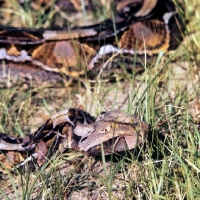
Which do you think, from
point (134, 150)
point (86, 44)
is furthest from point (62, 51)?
point (134, 150)

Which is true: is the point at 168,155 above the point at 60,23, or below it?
below

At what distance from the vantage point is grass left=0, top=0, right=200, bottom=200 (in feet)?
13.9

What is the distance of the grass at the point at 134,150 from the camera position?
4223 mm

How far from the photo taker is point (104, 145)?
458 cm

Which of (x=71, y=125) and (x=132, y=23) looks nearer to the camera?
(x=71, y=125)

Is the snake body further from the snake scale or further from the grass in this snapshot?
the grass

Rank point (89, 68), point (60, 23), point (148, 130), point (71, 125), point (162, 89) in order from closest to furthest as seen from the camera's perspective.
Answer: point (148, 130)
point (71, 125)
point (162, 89)
point (89, 68)
point (60, 23)

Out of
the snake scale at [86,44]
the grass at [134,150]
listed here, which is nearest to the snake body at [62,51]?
the snake scale at [86,44]

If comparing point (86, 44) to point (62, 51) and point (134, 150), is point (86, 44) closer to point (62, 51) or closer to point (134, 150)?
point (62, 51)

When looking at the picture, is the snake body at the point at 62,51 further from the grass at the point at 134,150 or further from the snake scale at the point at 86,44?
the grass at the point at 134,150

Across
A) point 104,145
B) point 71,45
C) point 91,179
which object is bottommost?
point 91,179

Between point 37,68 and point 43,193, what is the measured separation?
247cm

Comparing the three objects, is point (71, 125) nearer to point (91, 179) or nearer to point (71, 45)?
point (91, 179)

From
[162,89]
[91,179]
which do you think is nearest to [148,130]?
[91,179]
